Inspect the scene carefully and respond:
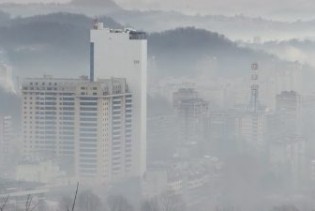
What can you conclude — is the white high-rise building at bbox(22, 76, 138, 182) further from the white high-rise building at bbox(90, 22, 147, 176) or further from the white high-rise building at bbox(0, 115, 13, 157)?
the white high-rise building at bbox(0, 115, 13, 157)

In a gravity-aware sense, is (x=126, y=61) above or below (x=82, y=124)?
above

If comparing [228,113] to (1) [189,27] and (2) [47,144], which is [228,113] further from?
(2) [47,144]

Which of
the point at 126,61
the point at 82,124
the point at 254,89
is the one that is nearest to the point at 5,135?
the point at 82,124

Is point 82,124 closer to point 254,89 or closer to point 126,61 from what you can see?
point 126,61

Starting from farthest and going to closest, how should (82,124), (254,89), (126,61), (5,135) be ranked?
1. (254,89)
2. (5,135)
3. (126,61)
4. (82,124)

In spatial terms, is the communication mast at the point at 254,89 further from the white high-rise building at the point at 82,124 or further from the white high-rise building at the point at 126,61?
the white high-rise building at the point at 82,124

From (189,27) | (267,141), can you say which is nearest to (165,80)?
(189,27)
